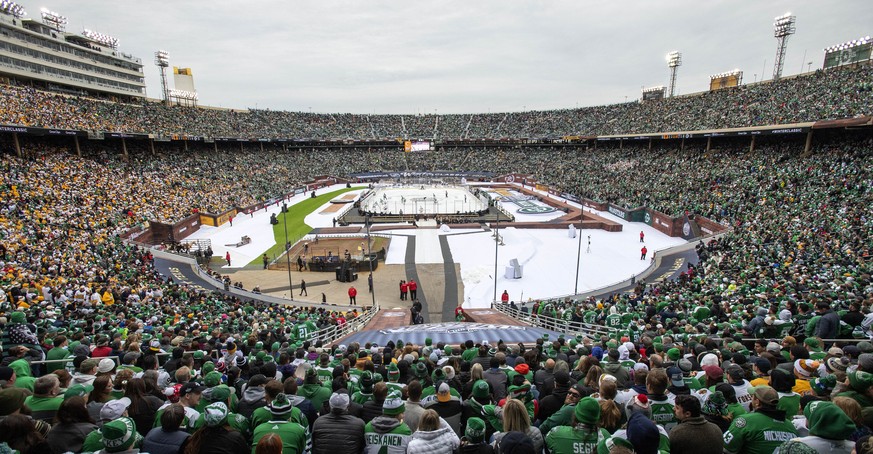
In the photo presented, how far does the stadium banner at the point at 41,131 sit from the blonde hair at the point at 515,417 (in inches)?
1921

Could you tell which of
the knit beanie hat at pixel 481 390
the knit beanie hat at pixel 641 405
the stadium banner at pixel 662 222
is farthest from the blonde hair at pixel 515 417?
the stadium banner at pixel 662 222

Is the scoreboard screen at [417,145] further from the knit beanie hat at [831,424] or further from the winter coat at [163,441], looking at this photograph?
the knit beanie hat at [831,424]

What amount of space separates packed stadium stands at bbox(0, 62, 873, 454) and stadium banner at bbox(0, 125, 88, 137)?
187 cm

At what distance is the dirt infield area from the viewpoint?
3209 centimetres

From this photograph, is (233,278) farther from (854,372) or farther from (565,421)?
(854,372)

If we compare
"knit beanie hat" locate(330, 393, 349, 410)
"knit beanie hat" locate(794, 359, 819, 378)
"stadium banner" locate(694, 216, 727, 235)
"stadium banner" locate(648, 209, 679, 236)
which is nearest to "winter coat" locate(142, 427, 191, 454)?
"knit beanie hat" locate(330, 393, 349, 410)

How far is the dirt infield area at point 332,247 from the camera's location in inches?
1264

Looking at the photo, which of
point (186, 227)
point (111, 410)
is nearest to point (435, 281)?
point (111, 410)

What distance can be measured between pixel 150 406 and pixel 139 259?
25510mm

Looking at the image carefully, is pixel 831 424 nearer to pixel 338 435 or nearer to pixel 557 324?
pixel 338 435

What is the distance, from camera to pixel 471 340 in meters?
11.7

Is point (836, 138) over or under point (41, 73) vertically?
under

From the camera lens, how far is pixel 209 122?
2729 inches

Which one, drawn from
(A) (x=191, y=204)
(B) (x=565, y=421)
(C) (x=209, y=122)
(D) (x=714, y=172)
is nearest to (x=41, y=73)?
(C) (x=209, y=122)
